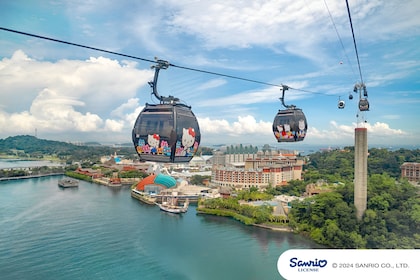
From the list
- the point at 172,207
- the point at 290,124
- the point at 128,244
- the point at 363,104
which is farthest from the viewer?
the point at 172,207

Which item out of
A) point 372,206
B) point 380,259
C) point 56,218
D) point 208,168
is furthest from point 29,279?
point 208,168

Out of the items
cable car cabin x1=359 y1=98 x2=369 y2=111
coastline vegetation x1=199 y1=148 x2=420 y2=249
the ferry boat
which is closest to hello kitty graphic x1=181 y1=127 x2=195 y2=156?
cable car cabin x1=359 y1=98 x2=369 y2=111

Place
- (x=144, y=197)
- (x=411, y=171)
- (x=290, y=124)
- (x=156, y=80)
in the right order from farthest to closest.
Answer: (x=144, y=197), (x=411, y=171), (x=290, y=124), (x=156, y=80)

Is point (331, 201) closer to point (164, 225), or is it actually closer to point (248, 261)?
point (248, 261)

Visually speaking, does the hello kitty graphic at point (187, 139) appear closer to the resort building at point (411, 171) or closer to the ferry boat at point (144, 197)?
the ferry boat at point (144, 197)

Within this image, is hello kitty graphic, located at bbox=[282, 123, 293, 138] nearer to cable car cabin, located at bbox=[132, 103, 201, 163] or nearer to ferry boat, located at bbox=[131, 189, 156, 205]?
cable car cabin, located at bbox=[132, 103, 201, 163]

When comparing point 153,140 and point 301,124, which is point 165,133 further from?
point 301,124

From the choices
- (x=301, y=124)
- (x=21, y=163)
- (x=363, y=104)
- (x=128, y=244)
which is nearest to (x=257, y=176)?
(x=128, y=244)

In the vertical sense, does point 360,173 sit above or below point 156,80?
below
